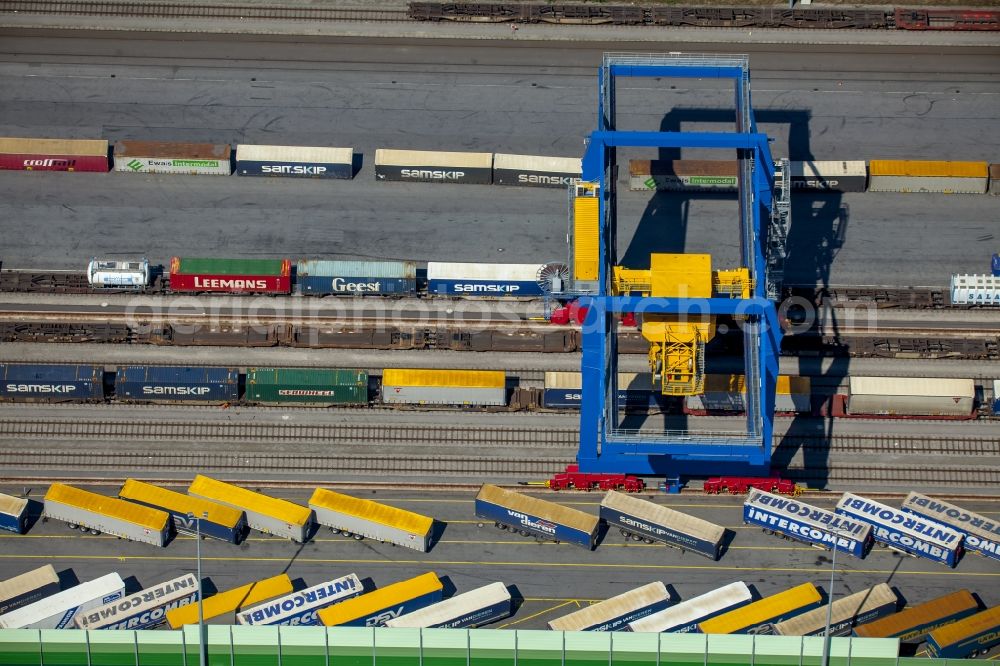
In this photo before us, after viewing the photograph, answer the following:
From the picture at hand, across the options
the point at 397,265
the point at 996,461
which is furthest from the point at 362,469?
the point at 996,461

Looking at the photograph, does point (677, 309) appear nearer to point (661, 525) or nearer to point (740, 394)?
point (740, 394)

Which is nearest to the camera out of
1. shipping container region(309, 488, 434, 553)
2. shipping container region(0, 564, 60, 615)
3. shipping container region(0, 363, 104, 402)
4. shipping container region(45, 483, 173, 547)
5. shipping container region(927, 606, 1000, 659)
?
shipping container region(927, 606, 1000, 659)

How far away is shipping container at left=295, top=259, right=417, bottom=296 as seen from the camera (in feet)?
473

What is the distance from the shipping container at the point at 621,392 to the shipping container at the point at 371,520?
1764cm

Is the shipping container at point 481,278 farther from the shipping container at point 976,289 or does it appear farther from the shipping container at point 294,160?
the shipping container at point 976,289

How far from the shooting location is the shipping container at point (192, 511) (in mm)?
126750

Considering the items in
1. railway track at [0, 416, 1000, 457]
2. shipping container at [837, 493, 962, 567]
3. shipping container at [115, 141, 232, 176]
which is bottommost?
shipping container at [837, 493, 962, 567]

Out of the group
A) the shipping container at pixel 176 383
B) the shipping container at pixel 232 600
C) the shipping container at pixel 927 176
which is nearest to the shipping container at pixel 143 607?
the shipping container at pixel 232 600

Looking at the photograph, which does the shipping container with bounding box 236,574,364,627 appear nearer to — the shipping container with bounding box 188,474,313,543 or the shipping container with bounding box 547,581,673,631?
the shipping container with bounding box 188,474,313,543

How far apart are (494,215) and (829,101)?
3947 centimetres

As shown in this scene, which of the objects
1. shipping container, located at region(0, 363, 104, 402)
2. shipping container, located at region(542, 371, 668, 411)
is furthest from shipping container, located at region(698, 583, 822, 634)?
shipping container, located at region(0, 363, 104, 402)

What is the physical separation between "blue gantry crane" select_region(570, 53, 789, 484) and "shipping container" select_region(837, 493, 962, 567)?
866 centimetres

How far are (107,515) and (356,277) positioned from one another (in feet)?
110

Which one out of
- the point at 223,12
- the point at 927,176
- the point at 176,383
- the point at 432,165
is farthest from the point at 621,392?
the point at 223,12
